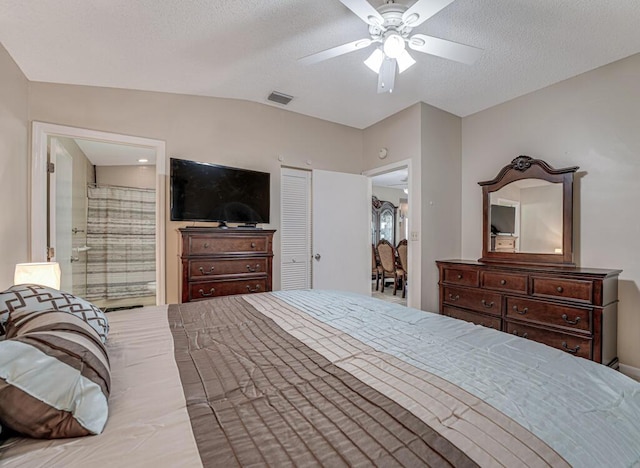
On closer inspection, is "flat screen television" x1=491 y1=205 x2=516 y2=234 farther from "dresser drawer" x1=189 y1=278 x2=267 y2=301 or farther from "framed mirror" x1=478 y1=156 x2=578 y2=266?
"dresser drawer" x1=189 y1=278 x2=267 y2=301

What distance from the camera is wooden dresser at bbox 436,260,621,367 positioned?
7.52 feet

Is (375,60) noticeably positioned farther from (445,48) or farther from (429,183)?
(429,183)

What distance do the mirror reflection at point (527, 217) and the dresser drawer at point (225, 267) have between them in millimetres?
2555

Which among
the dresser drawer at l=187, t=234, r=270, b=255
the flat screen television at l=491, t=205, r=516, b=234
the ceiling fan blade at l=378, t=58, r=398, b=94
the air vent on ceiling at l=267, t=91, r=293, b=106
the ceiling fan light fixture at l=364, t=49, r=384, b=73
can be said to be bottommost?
the dresser drawer at l=187, t=234, r=270, b=255

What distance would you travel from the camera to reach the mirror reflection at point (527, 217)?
289 cm

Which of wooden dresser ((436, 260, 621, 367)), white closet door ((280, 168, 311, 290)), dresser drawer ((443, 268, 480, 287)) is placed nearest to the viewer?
wooden dresser ((436, 260, 621, 367))

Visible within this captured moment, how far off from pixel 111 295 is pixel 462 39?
585 centimetres

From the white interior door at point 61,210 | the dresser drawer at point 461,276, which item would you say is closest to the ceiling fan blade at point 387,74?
the dresser drawer at point 461,276

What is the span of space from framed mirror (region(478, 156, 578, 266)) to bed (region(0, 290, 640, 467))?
2.21m

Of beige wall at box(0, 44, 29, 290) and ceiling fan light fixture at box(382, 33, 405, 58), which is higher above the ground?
ceiling fan light fixture at box(382, 33, 405, 58)

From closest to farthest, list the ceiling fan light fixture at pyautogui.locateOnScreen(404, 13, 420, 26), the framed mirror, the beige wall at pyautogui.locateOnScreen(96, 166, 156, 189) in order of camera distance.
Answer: the ceiling fan light fixture at pyautogui.locateOnScreen(404, 13, 420, 26) < the framed mirror < the beige wall at pyautogui.locateOnScreen(96, 166, 156, 189)

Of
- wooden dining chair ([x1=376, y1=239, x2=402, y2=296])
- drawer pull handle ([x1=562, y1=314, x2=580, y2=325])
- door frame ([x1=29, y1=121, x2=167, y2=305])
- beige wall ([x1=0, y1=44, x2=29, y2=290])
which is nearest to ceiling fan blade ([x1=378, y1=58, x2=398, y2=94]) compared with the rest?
drawer pull handle ([x1=562, y1=314, x2=580, y2=325])

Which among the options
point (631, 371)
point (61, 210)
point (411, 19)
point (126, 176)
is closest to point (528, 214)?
point (631, 371)

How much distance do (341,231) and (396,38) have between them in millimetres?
2412
